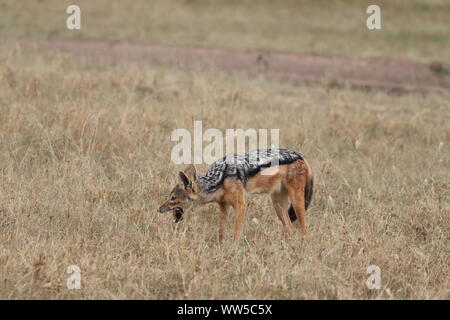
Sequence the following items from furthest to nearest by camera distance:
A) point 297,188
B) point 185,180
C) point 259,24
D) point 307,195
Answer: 1. point 259,24
2. point 307,195
3. point 297,188
4. point 185,180

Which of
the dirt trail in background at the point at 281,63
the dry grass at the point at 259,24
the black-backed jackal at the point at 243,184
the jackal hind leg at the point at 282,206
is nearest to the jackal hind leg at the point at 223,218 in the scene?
the black-backed jackal at the point at 243,184

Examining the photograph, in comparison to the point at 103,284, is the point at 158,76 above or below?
above

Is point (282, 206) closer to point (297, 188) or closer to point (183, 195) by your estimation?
point (297, 188)

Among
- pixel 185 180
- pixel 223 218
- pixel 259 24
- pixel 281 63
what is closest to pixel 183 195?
pixel 185 180

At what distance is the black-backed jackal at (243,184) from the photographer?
6.44 m

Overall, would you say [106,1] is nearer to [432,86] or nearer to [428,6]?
[428,6]

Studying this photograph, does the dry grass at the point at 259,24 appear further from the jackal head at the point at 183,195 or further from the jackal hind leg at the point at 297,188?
the jackal head at the point at 183,195

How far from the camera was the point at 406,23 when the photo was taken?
71.7ft

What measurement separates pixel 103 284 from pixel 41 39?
45.0 ft

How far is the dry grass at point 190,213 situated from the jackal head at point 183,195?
0.21 m

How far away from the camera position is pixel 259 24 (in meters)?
21.6

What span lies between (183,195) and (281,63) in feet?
37.3
